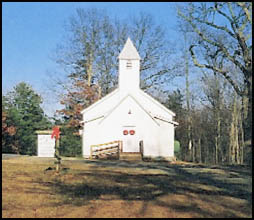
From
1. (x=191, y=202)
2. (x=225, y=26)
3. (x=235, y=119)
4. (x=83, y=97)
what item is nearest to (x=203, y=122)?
(x=235, y=119)

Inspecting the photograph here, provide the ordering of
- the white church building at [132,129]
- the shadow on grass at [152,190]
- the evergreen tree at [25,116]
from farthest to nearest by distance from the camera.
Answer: the evergreen tree at [25,116] < the white church building at [132,129] < the shadow on grass at [152,190]

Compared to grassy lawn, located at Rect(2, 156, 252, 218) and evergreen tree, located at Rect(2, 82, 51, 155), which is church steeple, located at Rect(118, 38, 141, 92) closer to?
evergreen tree, located at Rect(2, 82, 51, 155)

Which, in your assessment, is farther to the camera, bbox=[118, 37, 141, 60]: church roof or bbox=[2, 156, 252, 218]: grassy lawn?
bbox=[118, 37, 141, 60]: church roof

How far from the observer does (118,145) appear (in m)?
30.6

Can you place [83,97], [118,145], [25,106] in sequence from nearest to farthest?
[118,145] → [83,97] → [25,106]

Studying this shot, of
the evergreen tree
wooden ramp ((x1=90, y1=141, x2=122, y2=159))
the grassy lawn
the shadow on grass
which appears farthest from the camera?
the evergreen tree

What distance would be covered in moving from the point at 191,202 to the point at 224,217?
1436mm

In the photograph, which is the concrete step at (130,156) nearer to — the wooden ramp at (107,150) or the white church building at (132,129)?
the wooden ramp at (107,150)

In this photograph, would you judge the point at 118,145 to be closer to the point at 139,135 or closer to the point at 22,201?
the point at 139,135

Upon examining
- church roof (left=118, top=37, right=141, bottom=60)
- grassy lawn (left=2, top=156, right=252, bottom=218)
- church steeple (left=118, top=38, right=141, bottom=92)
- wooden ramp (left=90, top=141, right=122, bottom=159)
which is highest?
church roof (left=118, top=37, right=141, bottom=60)

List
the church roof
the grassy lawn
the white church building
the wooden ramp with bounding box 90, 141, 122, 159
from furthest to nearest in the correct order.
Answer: the church roof → the white church building → the wooden ramp with bounding box 90, 141, 122, 159 → the grassy lawn

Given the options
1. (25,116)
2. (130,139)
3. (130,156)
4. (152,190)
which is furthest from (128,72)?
(152,190)

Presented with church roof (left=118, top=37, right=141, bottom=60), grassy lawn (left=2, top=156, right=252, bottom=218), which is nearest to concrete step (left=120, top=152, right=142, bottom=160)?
church roof (left=118, top=37, right=141, bottom=60)

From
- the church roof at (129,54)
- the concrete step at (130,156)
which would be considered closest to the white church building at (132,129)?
the concrete step at (130,156)
